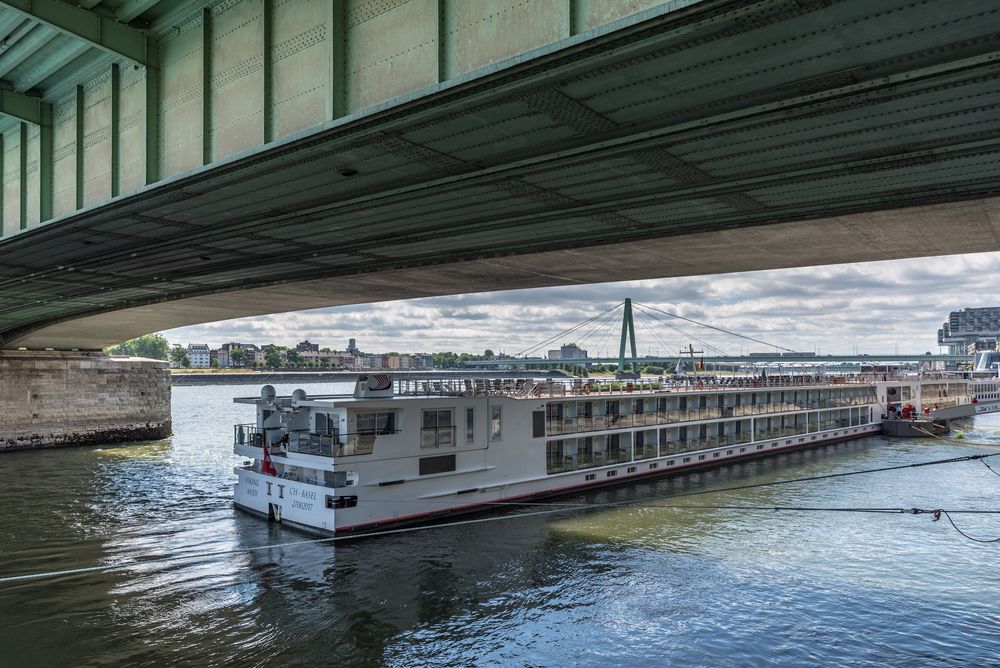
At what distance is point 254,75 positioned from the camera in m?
12.5

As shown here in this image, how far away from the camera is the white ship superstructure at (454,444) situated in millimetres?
22344

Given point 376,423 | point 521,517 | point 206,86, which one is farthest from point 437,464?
point 206,86

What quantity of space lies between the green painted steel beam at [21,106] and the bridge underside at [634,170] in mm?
2682

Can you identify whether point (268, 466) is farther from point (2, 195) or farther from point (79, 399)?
point (79, 399)

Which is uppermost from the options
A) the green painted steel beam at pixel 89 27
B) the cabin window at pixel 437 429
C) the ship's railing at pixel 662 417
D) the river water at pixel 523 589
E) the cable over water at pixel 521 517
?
the green painted steel beam at pixel 89 27

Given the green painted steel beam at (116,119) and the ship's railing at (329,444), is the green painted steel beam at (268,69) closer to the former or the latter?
the green painted steel beam at (116,119)

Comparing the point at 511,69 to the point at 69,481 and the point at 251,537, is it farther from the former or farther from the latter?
the point at 69,481

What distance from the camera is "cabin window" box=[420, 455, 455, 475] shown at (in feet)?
78.2

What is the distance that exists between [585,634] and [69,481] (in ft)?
96.7

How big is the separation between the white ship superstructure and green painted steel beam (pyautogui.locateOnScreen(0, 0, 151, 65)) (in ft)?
40.0

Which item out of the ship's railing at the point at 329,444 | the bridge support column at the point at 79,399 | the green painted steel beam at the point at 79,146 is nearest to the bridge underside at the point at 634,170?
the green painted steel beam at the point at 79,146

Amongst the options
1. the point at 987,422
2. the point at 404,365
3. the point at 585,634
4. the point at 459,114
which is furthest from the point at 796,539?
the point at 404,365

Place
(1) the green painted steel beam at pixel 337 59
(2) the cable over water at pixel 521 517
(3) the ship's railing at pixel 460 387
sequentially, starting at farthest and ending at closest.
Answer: (3) the ship's railing at pixel 460 387
(2) the cable over water at pixel 521 517
(1) the green painted steel beam at pixel 337 59

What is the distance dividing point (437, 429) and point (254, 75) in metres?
14.6
